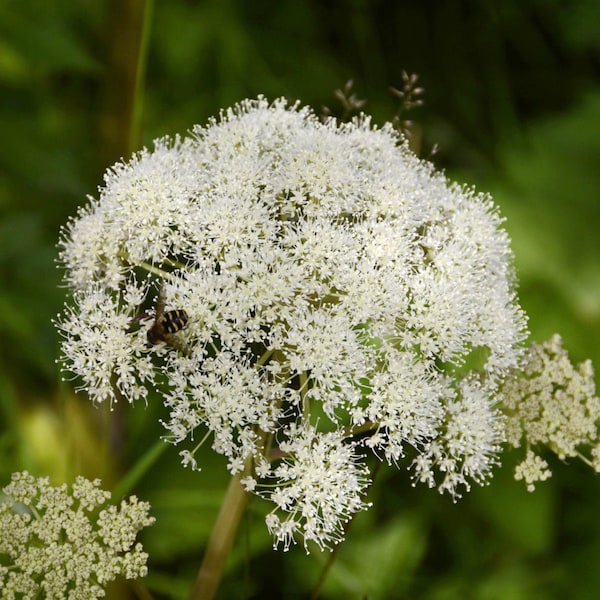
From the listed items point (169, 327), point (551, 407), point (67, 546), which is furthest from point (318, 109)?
point (67, 546)

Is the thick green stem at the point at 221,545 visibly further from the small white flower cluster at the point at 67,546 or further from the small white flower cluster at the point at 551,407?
the small white flower cluster at the point at 551,407

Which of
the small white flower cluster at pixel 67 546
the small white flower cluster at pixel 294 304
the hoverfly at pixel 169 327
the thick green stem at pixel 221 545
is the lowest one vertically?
the small white flower cluster at pixel 67 546

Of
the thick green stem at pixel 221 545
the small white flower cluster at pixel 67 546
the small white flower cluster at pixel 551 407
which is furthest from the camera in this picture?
the small white flower cluster at pixel 551 407

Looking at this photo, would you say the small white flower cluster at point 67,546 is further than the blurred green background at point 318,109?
No

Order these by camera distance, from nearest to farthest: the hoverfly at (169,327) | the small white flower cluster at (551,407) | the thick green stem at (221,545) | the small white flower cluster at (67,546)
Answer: the small white flower cluster at (67,546) < the hoverfly at (169,327) < the thick green stem at (221,545) < the small white flower cluster at (551,407)

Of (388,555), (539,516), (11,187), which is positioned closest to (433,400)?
(388,555)

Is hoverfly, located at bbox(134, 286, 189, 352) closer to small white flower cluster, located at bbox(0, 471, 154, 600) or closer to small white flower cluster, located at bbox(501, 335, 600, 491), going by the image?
small white flower cluster, located at bbox(0, 471, 154, 600)

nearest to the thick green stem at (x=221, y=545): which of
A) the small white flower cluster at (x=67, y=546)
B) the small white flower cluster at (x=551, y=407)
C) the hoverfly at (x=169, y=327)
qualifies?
the small white flower cluster at (x=67, y=546)

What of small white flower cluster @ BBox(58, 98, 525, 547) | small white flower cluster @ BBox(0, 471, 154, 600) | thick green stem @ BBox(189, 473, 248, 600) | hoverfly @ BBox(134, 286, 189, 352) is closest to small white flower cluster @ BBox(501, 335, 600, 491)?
small white flower cluster @ BBox(58, 98, 525, 547)

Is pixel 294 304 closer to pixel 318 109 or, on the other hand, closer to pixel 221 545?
pixel 221 545
